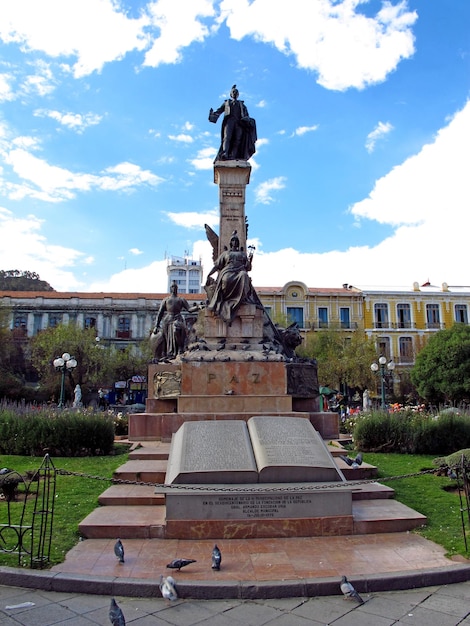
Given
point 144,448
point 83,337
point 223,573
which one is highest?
point 83,337

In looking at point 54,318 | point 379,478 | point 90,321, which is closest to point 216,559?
point 379,478

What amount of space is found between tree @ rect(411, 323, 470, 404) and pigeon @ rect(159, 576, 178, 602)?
1412 inches

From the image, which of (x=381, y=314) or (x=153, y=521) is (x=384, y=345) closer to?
(x=381, y=314)

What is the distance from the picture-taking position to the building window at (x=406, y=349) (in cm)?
5274

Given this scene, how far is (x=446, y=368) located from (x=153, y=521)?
3577 cm

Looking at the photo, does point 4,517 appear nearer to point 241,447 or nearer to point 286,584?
point 241,447

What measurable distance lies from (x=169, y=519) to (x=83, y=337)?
1497 inches

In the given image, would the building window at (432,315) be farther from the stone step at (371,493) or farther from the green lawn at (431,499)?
the stone step at (371,493)

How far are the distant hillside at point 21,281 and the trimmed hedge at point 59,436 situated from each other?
59020 mm

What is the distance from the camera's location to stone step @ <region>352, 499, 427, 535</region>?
650 cm

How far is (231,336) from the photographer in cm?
1350

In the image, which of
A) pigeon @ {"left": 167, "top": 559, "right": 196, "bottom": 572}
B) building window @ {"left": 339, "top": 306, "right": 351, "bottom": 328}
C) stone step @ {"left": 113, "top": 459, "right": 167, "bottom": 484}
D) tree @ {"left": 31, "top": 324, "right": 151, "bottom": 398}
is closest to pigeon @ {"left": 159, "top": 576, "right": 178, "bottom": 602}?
pigeon @ {"left": 167, "top": 559, "right": 196, "bottom": 572}

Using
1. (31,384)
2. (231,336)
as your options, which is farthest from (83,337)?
(231,336)

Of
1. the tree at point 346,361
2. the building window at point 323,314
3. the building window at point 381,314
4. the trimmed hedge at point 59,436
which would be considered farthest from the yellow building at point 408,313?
the trimmed hedge at point 59,436
